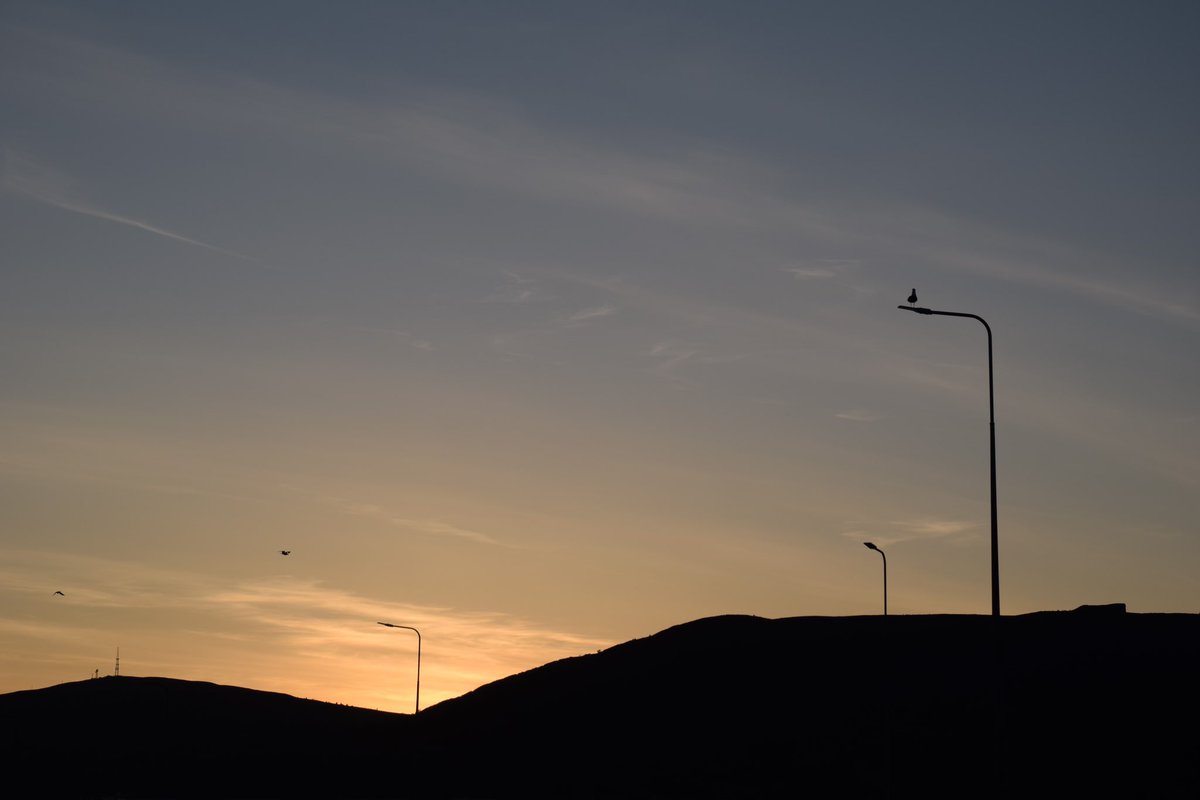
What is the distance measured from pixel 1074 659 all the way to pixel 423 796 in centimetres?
3730

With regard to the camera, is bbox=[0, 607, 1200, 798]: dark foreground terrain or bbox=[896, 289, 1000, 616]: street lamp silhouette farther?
bbox=[0, 607, 1200, 798]: dark foreground terrain

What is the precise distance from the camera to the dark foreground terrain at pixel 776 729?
57938 millimetres

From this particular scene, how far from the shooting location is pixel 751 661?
9300cm

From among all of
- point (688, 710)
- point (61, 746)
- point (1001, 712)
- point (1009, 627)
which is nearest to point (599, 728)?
point (688, 710)

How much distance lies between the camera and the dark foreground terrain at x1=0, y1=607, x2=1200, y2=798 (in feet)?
190

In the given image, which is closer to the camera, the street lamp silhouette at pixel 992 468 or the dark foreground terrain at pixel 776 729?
the street lamp silhouette at pixel 992 468

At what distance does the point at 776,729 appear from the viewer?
7388cm

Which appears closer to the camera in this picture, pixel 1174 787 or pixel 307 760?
pixel 1174 787

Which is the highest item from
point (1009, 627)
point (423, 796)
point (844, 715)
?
point (1009, 627)

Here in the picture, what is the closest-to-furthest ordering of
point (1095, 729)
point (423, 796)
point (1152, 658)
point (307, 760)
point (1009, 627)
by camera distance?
point (1095, 729) < point (1152, 658) < point (423, 796) < point (1009, 627) < point (307, 760)

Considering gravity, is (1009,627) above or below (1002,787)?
above

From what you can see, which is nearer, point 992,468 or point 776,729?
point 992,468

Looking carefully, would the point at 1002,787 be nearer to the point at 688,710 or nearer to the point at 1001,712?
the point at 1001,712

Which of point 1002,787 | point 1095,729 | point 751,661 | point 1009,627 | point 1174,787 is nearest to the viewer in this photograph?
point 1002,787
